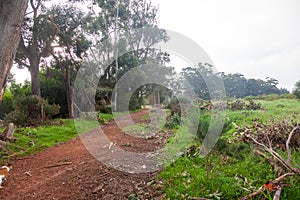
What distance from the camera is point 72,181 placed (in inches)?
107

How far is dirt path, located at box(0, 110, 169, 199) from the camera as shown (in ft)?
7.67

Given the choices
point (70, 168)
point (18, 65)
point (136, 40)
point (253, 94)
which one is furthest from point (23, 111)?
point (136, 40)

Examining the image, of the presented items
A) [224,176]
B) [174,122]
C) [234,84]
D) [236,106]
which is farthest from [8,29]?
[234,84]

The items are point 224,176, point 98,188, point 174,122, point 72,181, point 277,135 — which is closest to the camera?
point 224,176

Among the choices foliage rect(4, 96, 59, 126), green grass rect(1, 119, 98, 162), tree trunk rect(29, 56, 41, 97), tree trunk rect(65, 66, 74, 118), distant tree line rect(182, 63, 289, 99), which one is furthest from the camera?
tree trunk rect(65, 66, 74, 118)

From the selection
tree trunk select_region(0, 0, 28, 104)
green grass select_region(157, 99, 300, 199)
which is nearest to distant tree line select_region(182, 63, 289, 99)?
green grass select_region(157, 99, 300, 199)

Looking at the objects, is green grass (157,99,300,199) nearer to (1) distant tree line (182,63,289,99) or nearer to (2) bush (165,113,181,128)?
(1) distant tree line (182,63,289,99)

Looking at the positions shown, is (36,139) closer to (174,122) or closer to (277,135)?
(174,122)

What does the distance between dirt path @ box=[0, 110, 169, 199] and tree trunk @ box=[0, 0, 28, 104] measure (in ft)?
4.23

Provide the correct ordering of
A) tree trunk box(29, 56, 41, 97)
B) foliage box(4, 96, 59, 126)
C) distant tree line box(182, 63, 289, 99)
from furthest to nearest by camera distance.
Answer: tree trunk box(29, 56, 41, 97) < foliage box(4, 96, 59, 126) < distant tree line box(182, 63, 289, 99)

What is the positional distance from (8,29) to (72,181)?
1803 mm

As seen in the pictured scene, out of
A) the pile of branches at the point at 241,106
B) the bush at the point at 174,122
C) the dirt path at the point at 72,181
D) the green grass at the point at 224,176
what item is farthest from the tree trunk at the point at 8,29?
the bush at the point at 174,122

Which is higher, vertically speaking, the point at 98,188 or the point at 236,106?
the point at 236,106

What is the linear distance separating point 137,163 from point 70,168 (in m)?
0.97
